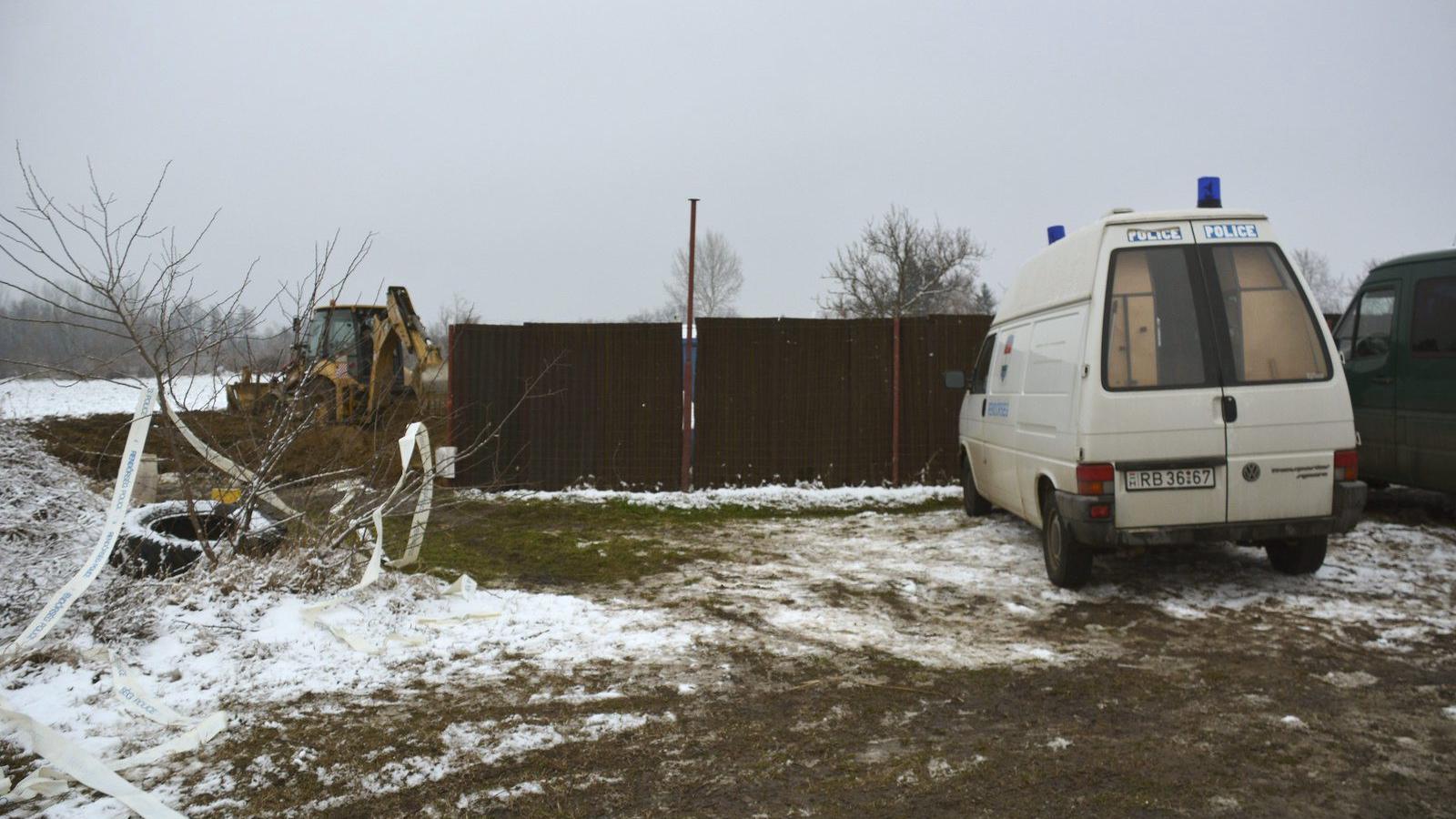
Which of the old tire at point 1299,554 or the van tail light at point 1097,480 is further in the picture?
the old tire at point 1299,554

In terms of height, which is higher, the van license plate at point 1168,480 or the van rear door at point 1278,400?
the van rear door at point 1278,400

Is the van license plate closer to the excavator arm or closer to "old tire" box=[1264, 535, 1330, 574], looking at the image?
"old tire" box=[1264, 535, 1330, 574]

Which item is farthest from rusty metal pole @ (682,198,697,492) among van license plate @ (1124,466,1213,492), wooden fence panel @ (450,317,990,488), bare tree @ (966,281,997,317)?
bare tree @ (966,281,997,317)

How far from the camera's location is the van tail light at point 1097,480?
5402 millimetres

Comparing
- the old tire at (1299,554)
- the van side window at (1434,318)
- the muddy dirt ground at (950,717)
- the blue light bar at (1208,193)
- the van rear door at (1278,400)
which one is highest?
the blue light bar at (1208,193)

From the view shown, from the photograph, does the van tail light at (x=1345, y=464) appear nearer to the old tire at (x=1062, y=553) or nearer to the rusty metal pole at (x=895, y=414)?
the old tire at (x=1062, y=553)

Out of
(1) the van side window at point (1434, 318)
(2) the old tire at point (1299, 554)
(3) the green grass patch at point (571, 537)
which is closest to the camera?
(2) the old tire at point (1299, 554)

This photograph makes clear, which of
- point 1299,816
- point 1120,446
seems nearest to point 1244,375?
point 1120,446

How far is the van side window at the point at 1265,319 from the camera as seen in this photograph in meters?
5.43

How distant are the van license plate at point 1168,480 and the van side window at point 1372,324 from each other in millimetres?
3556

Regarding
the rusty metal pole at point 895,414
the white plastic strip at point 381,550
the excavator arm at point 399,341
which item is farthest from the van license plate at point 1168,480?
the excavator arm at point 399,341

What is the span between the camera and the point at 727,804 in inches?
124

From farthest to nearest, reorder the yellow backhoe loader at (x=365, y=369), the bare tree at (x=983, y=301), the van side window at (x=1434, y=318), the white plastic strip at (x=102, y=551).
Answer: the bare tree at (x=983, y=301) < the van side window at (x=1434, y=318) < the yellow backhoe loader at (x=365, y=369) < the white plastic strip at (x=102, y=551)

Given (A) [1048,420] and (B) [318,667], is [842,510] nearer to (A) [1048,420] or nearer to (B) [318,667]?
(A) [1048,420]
